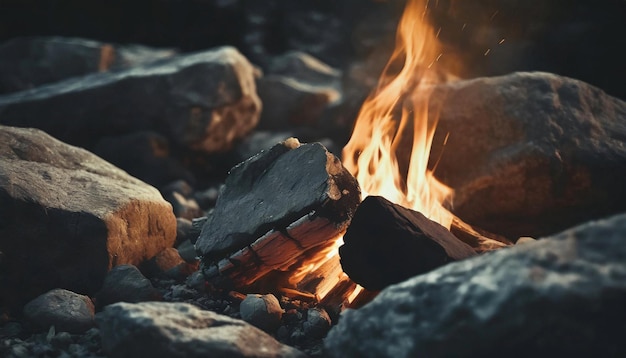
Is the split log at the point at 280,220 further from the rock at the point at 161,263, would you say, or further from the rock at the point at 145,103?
the rock at the point at 145,103

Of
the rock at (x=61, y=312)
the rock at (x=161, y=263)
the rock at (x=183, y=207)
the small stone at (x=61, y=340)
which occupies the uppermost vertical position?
the rock at (x=61, y=312)

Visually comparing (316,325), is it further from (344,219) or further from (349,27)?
(349,27)

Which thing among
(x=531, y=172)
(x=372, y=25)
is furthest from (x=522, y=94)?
(x=372, y=25)

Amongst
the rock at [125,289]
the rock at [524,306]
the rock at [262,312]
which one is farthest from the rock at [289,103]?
the rock at [524,306]

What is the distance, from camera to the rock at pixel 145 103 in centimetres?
602

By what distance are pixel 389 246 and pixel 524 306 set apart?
0.97 metres

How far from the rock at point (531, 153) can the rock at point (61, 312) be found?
8.01 ft

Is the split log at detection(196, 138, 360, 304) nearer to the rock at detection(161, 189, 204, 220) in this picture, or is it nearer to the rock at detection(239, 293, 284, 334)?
the rock at detection(239, 293, 284, 334)

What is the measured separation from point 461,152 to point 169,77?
3.49 m

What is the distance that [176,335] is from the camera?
2275 millimetres

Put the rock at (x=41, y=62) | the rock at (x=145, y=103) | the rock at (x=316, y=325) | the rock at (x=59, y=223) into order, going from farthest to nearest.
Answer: the rock at (x=41, y=62)
the rock at (x=145, y=103)
the rock at (x=59, y=223)
the rock at (x=316, y=325)

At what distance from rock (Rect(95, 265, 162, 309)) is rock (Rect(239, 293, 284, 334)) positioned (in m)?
0.58

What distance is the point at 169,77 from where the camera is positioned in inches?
246

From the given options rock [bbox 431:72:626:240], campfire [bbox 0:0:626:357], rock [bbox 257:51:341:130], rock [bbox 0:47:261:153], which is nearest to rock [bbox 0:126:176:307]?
campfire [bbox 0:0:626:357]
